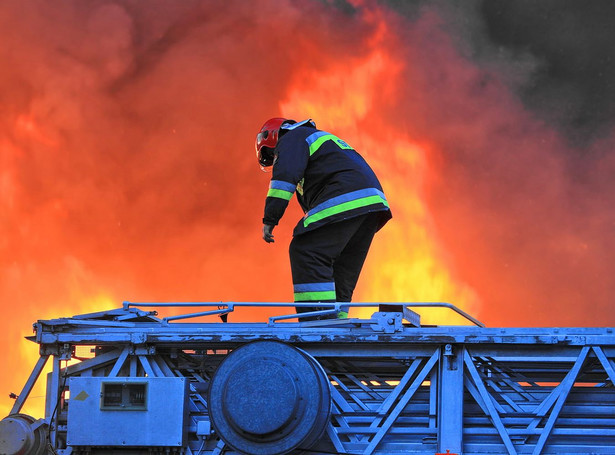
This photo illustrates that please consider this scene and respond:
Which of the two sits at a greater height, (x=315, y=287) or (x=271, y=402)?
(x=315, y=287)

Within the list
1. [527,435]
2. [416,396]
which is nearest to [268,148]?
[416,396]

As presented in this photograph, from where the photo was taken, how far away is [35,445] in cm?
607

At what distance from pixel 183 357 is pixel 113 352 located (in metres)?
0.45

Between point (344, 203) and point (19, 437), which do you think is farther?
point (344, 203)

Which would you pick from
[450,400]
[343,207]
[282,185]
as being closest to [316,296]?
[343,207]

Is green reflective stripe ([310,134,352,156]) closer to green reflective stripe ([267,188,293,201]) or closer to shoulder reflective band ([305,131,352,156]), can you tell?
shoulder reflective band ([305,131,352,156])

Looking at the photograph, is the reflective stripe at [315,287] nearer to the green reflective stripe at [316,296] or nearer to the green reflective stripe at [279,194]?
the green reflective stripe at [316,296]

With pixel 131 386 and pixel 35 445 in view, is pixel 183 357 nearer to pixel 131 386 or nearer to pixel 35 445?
pixel 131 386

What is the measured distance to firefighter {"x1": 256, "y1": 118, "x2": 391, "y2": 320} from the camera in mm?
7000

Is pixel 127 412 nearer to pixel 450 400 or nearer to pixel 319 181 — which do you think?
pixel 450 400

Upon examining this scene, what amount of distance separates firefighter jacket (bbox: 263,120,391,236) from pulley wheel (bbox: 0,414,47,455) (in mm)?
2153

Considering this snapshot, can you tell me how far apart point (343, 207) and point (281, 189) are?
498 mm

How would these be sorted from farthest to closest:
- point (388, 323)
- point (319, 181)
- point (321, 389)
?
point (319, 181)
point (388, 323)
point (321, 389)

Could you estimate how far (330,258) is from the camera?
7141 millimetres
